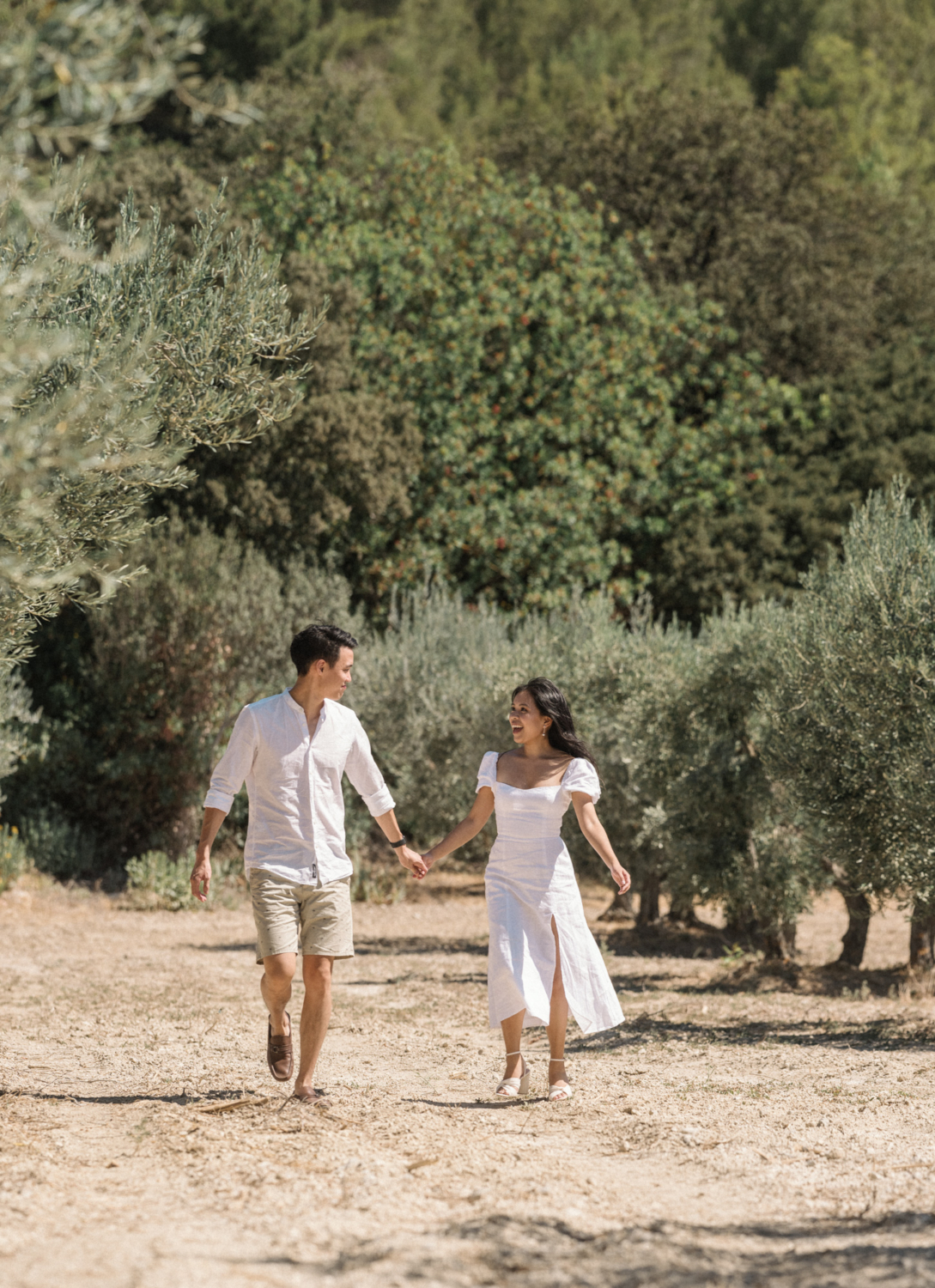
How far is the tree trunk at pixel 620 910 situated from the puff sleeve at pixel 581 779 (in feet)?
30.3

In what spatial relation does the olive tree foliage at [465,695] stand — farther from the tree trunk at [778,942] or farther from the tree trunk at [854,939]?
the tree trunk at [854,939]

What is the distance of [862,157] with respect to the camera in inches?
1426

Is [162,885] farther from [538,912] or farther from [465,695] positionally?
[538,912]

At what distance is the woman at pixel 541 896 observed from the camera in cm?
621

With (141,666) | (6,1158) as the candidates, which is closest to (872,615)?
(6,1158)

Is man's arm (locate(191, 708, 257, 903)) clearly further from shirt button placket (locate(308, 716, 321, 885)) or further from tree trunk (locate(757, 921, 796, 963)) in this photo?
tree trunk (locate(757, 921, 796, 963))

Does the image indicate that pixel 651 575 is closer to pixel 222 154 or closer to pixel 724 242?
pixel 724 242

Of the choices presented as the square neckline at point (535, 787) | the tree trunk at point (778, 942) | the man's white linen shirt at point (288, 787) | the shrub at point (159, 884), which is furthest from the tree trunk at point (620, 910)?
the man's white linen shirt at point (288, 787)

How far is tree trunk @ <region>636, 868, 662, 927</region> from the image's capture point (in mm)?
14086

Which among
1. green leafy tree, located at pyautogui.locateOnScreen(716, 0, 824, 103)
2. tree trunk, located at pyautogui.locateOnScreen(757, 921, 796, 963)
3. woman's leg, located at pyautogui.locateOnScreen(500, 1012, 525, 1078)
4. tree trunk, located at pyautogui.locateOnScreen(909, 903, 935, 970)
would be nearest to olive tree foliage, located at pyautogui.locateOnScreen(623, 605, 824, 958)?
tree trunk, located at pyautogui.locateOnScreen(757, 921, 796, 963)

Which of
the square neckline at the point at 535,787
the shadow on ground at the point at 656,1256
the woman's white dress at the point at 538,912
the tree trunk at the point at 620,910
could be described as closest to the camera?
the shadow on ground at the point at 656,1256

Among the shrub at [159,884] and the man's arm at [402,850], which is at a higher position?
the man's arm at [402,850]

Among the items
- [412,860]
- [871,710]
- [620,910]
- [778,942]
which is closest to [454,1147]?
[412,860]

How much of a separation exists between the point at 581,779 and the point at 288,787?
4.53 feet
